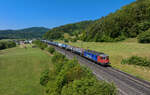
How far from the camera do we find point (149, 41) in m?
64.4

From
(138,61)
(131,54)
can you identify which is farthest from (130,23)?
(138,61)

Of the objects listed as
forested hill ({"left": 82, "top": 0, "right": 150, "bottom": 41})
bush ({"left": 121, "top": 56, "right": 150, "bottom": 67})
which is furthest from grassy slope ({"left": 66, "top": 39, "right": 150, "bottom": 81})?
forested hill ({"left": 82, "top": 0, "right": 150, "bottom": 41})

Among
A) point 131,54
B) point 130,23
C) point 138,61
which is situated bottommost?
point 138,61

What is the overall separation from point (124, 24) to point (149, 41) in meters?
31.6

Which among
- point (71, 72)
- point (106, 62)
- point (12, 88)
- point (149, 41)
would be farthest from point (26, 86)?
point (149, 41)

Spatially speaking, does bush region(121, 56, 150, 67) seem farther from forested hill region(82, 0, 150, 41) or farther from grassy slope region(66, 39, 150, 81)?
forested hill region(82, 0, 150, 41)

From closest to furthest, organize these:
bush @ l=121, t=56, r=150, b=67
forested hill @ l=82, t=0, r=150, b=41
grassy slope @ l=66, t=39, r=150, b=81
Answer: grassy slope @ l=66, t=39, r=150, b=81 < bush @ l=121, t=56, r=150, b=67 < forested hill @ l=82, t=0, r=150, b=41

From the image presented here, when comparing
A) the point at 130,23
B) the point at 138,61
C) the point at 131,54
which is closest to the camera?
the point at 138,61

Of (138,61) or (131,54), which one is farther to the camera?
(131,54)

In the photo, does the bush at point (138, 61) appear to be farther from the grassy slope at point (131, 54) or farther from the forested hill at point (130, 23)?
the forested hill at point (130, 23)

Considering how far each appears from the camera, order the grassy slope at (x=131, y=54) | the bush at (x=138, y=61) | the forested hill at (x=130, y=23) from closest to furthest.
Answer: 1. the grassy slope at (x=131, y=54)
2. the bush at (x=138, y=61)
3. the forested hill at (x=130, y=23)

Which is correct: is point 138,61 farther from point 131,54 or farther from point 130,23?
point 130,23

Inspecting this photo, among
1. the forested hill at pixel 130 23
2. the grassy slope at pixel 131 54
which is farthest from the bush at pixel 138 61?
the forested hill at pixel 130 23

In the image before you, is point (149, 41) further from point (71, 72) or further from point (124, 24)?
point (71, 72)
